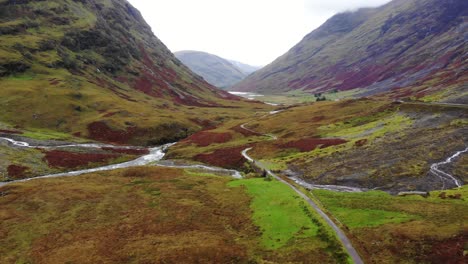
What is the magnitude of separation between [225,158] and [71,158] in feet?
141

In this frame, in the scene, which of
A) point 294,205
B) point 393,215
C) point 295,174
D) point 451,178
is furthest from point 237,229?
point 451,178

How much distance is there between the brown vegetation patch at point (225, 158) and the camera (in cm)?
10206

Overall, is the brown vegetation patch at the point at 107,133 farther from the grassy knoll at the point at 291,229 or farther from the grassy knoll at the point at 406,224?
the grassy knoll at the point at 406,224

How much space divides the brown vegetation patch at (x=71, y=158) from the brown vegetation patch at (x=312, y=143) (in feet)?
175

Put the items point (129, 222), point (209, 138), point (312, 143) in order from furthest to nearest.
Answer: point (209, 138) < point (312, 143) < point (129, 222)

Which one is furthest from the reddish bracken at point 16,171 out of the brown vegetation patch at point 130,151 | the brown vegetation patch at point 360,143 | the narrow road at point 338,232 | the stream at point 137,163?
the brown vegetation patch at point 360,143

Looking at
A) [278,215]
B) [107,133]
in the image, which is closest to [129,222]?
[278,215]

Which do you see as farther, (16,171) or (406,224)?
(16,171)

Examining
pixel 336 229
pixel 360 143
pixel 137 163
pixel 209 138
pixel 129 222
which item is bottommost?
pixel 137 163

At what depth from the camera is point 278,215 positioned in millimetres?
51406

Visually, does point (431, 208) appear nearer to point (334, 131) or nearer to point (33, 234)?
point (33, 234)

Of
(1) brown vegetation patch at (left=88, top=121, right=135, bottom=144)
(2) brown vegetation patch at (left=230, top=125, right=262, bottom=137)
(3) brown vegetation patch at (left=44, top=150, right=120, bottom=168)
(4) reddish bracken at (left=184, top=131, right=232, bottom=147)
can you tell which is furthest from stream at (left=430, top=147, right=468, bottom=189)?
(1) brown vegetation patch at (left=88, top=121, right=135, bottom=144)

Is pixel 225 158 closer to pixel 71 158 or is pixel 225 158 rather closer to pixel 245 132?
pixel 245 132

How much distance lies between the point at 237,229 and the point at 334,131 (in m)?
77.3
